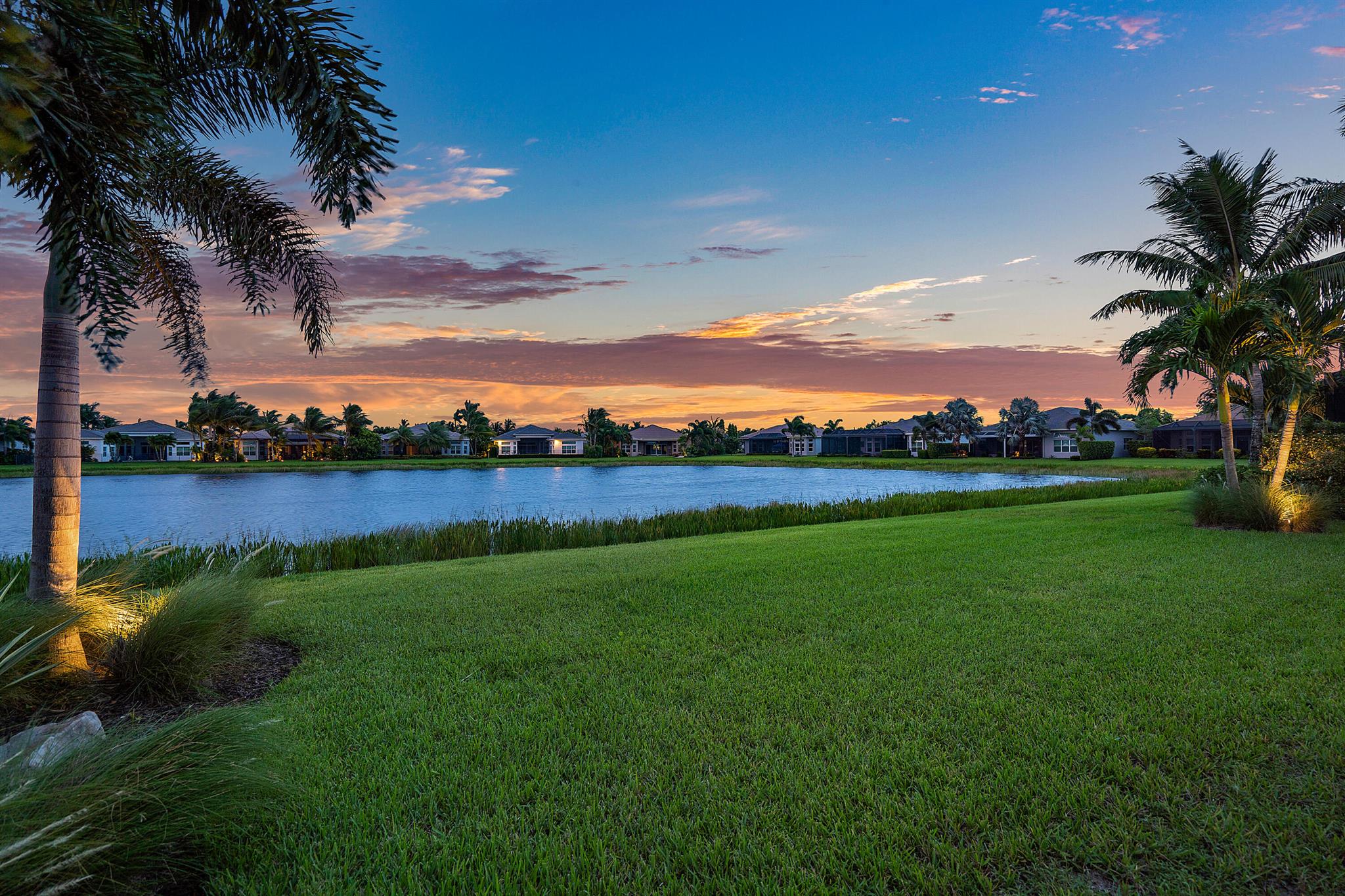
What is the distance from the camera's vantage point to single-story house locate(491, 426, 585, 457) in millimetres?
95875

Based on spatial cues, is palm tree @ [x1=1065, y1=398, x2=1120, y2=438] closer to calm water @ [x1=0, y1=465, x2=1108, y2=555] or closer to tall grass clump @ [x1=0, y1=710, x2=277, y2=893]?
calm water @ [x1=0, y1=465, x2=1108, y2=555]

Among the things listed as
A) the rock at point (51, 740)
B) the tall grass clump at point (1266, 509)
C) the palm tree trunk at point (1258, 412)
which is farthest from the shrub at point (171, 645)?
the palm tree trunk at point (1258, 412)

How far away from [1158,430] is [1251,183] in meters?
52.8

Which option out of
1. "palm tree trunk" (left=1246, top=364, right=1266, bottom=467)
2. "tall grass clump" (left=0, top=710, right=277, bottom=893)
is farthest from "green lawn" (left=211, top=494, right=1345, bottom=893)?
"palm tree trunk" (left=1246, top=364, right=1266, bottom=467)

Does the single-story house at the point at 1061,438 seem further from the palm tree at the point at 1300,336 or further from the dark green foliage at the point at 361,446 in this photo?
the dark green foliage at the point at 361,446

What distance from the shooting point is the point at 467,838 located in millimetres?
2531

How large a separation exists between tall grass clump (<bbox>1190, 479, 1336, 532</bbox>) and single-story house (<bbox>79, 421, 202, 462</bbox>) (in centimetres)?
9164

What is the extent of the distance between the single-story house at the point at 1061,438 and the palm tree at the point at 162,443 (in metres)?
96.4

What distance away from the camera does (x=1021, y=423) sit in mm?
66375

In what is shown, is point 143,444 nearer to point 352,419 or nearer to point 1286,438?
point 352,419

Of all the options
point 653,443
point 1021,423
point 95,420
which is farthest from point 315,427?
point 1021,423

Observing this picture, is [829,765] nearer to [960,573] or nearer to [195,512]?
[960,573]

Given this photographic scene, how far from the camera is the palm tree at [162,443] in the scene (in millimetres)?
76375

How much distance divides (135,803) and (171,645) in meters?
2.30
